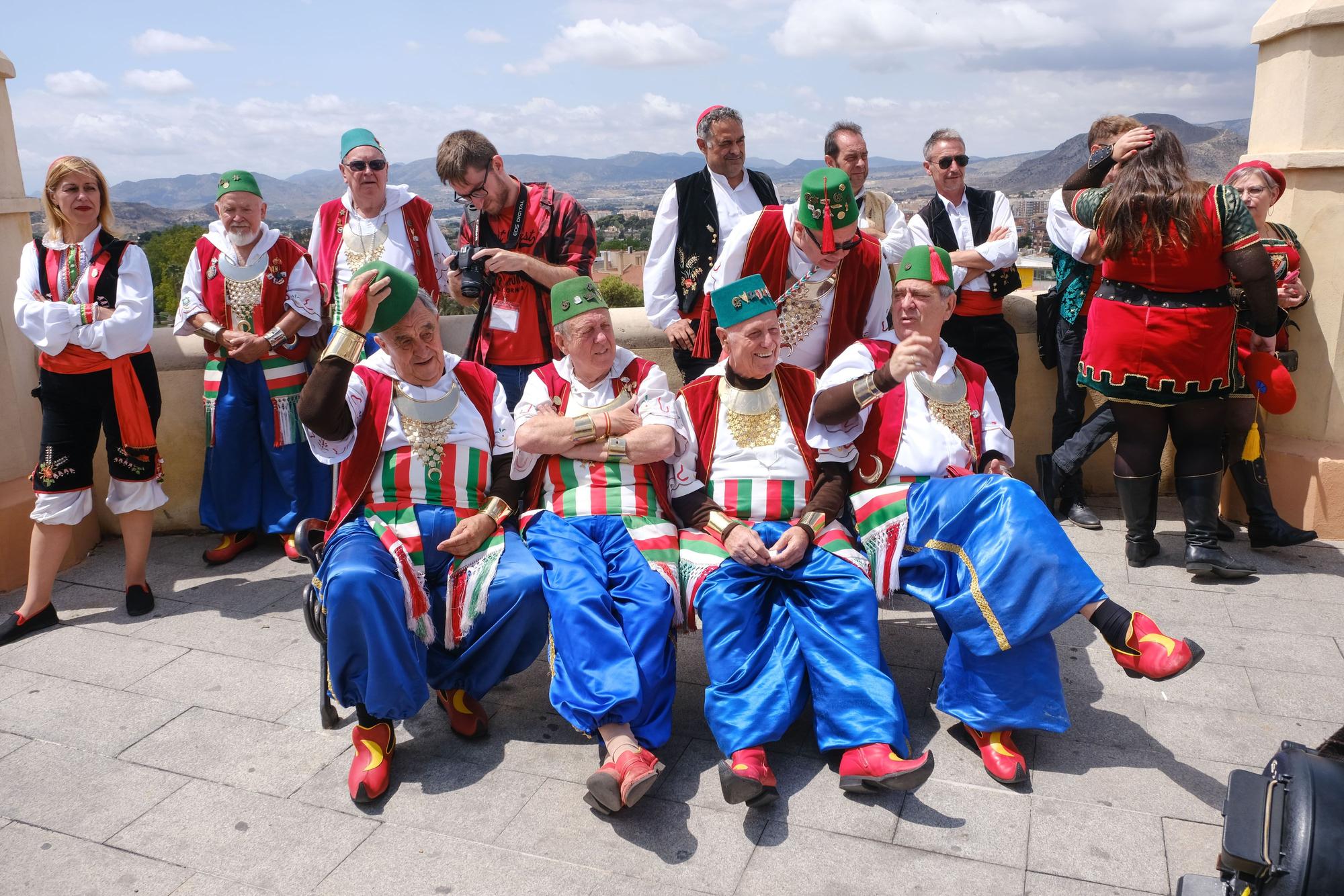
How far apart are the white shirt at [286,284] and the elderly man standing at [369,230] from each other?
84 mm

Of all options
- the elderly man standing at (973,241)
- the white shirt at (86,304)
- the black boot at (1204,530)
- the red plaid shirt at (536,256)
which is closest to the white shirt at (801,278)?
the red plaid shirt at (536,256)

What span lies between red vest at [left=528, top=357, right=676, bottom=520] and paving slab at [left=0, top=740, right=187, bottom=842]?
4.83 feet

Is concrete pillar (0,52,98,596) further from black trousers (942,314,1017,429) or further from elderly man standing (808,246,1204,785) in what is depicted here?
black trousers (942,314,1017,429)

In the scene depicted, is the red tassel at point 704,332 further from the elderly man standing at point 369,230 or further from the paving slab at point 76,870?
the paving slab at point 76,870

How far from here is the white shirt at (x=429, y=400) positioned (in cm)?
356

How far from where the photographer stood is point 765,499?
12.1 feet

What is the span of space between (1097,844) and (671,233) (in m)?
3.06

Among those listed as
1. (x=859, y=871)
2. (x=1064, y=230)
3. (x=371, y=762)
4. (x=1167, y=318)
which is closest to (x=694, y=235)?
(x=1064, y=230)

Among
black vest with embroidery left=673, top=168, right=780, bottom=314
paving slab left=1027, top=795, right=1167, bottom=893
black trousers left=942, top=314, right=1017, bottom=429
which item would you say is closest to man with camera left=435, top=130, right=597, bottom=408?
black vest with embroidery left=673, top=168, right=780, bottom=314

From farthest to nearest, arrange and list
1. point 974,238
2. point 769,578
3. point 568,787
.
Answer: point 974,238, point 769,578, point 568,787

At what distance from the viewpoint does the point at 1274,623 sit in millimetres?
4180

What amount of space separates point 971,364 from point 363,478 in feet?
7.20

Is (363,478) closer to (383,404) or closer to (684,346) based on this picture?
(383,404)

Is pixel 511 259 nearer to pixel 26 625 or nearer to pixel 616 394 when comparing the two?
pixel 616 394
